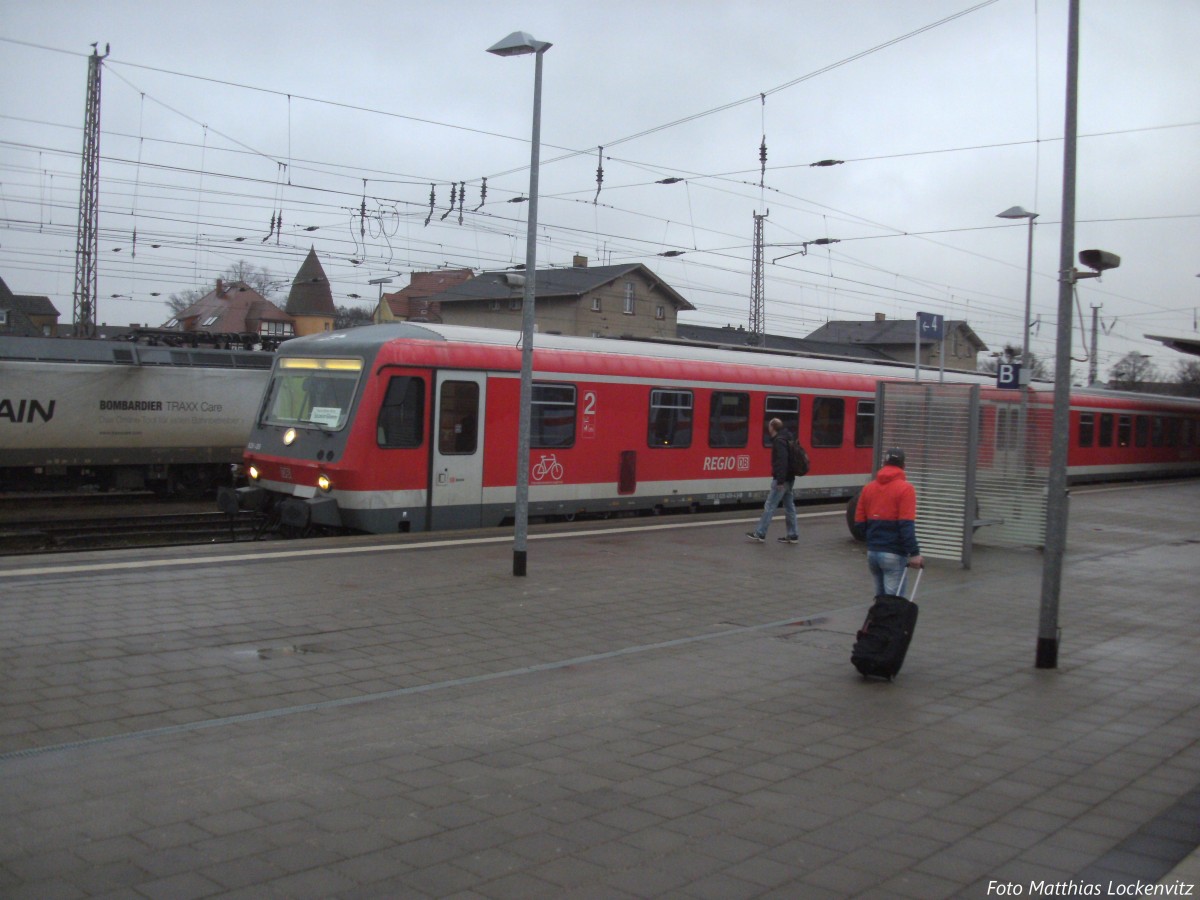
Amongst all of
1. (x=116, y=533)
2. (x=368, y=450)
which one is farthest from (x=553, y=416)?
(x=116, y=533)

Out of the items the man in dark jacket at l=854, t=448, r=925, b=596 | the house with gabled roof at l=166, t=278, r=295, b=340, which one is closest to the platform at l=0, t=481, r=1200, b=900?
the man in dark jacket at l=854, t=448, r=925, b=596

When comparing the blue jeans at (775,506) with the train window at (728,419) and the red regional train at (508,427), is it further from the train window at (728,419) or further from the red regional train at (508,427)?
the train window at (728,419)

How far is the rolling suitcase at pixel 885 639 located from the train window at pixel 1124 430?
93.3 feet

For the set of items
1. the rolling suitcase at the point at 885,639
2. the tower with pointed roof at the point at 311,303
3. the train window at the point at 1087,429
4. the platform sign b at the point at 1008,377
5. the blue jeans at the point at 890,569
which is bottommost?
the rolling suitcase at the point at 885,639

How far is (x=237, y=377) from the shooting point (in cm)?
2442

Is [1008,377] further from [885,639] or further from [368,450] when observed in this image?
[885,639]

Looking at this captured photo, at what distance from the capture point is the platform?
14.7ft

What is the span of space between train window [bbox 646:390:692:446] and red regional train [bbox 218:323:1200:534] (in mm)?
28

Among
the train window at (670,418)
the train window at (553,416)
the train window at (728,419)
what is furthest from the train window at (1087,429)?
the train window at (553,416)

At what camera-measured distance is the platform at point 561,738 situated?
4.47m

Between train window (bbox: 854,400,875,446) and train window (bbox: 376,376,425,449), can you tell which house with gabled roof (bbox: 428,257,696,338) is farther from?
train window (bbox: 376,376,425,449)

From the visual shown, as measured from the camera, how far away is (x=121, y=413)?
888 inches

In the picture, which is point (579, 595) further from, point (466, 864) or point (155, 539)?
point (155, 539)

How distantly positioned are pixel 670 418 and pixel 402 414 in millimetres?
5339
